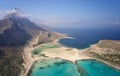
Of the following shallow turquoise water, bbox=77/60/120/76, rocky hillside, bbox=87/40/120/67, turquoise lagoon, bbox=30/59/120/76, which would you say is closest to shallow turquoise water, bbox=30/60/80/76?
turquoise lagoon, bbox=30/59/120/76

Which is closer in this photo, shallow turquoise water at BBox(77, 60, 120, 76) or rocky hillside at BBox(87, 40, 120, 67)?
shallow turquoise water at BBox(77, 60, 120, 76)

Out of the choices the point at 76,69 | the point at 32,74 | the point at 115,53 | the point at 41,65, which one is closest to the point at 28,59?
the point at 41,65

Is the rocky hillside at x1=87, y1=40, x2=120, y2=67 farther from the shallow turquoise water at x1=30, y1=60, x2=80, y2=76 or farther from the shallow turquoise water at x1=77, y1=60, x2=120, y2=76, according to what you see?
the shallow turquoise water at x1=30, y1=60, x2=80, y2=76

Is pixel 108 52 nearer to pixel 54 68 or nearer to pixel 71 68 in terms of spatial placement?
pixel 71 68

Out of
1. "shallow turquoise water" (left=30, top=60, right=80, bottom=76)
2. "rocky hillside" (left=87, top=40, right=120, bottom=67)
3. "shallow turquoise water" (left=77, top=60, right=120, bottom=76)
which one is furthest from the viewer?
"rocky hillside" (left=87, top=40, right=120, bottom=67)

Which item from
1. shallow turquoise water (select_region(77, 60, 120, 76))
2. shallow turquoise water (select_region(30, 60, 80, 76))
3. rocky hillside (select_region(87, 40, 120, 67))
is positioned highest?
rocky hillside (select_region(87, 40, 120, 67))

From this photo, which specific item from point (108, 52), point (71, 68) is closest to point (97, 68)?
point (71, 68)

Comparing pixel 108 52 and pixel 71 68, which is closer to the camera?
pixel 71 68
